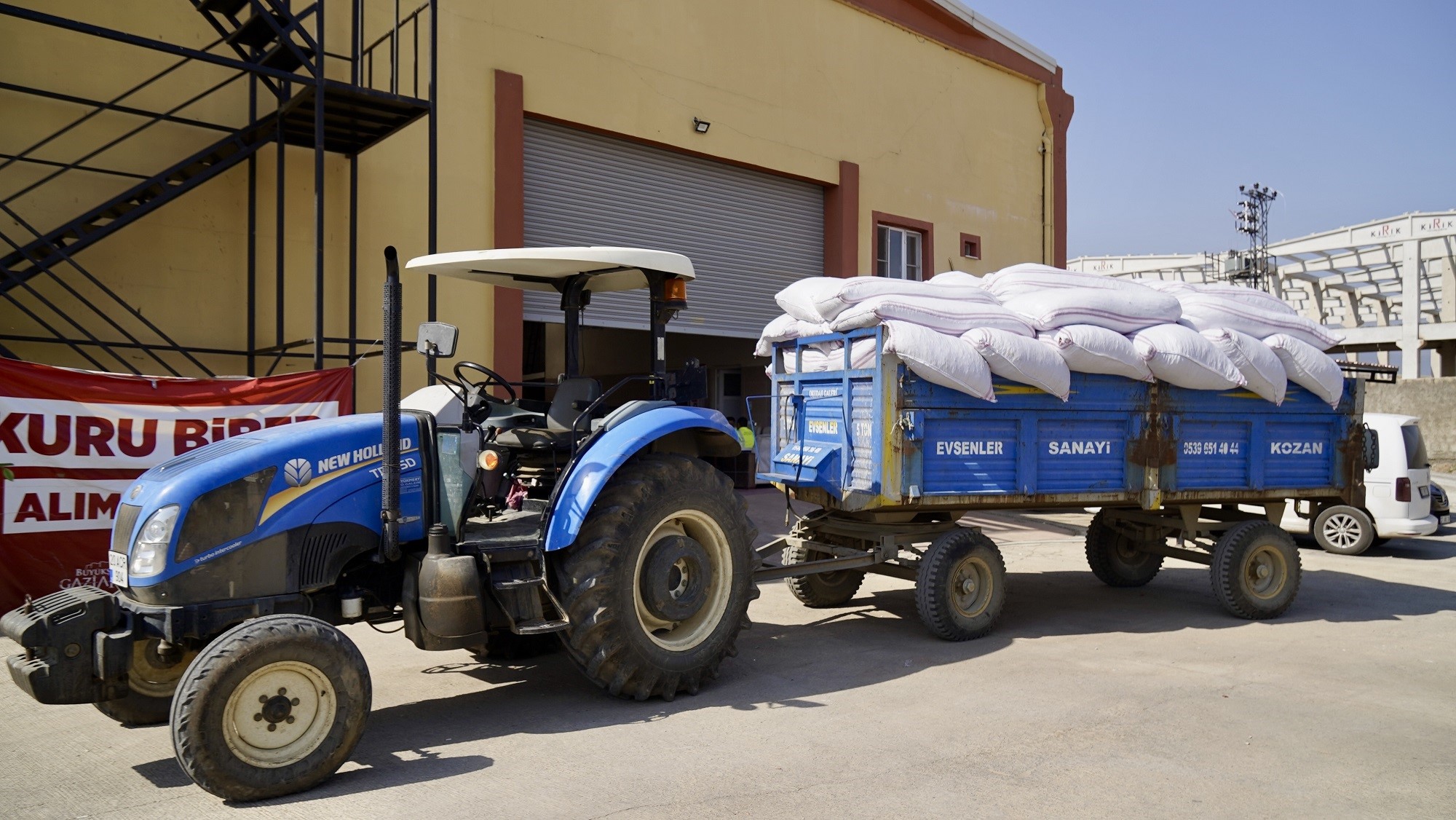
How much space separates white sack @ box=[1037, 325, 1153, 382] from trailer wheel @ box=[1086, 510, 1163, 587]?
238 cm

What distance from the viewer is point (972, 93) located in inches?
703

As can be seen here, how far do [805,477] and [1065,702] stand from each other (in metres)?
2.43

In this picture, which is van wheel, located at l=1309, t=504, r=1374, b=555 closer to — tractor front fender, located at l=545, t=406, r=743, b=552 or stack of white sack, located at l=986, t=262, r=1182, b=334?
stack of white sack, located at l=986, t=262, r=1182, b=334

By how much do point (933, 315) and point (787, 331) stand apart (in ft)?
4.63

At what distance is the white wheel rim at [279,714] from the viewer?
409cm

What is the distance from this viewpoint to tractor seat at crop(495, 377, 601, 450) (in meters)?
5.71

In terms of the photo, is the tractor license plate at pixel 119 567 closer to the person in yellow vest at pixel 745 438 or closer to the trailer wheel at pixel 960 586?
the person in yellow vest at pixel 745 438

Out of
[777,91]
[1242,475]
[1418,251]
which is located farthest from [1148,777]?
[1418,251]

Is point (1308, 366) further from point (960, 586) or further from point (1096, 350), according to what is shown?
point (960, 586)

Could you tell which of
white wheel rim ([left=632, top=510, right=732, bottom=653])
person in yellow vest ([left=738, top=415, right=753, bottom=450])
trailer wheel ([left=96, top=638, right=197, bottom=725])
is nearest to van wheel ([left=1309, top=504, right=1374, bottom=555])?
person in yellow vest ([left=738, top=415, right=753, bottom=450])

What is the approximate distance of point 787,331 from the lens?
817 cm

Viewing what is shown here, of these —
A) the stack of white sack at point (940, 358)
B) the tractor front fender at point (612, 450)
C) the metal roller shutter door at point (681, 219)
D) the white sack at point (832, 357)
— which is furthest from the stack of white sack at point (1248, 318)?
the metal roller shutter door at point (681, 219)

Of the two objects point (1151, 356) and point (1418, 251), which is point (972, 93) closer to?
point (1151, 356)

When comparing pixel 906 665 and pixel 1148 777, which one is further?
pixel 906 665
